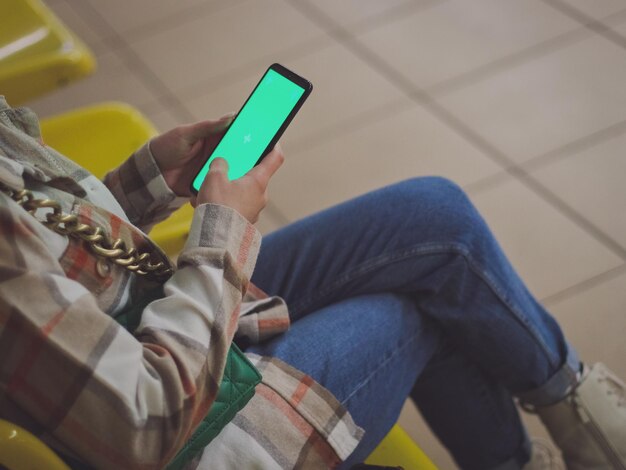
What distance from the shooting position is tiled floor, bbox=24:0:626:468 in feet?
5.92

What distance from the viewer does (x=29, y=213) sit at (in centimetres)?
75

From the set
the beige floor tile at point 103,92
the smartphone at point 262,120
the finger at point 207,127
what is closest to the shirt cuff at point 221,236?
the smartphone at point 262,120

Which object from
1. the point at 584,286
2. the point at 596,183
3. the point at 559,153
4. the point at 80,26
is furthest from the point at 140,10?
the point at 584,286

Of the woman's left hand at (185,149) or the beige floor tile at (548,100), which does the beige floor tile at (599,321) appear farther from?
the woman's left hand at (185,149)

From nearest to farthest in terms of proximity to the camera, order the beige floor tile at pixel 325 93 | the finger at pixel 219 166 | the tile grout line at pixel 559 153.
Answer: the finger at pixel 219 166
the tile grout line at pixel 559 153
the beige floor tile at pixel 325 93

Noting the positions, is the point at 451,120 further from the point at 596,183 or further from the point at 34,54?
the point at 34,54

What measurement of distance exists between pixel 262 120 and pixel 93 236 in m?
0.31

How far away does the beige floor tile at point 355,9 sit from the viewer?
8.78 ft

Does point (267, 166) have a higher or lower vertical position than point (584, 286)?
higher

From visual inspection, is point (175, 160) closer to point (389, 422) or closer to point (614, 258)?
point (389, 422)

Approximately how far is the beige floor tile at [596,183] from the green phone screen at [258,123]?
1.01 m

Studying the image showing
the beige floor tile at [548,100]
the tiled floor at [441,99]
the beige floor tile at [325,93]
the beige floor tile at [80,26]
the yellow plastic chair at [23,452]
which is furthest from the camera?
the beige floor tile at [80,26]

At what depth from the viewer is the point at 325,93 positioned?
2373 millimetres

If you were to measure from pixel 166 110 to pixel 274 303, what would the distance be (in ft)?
4.97
